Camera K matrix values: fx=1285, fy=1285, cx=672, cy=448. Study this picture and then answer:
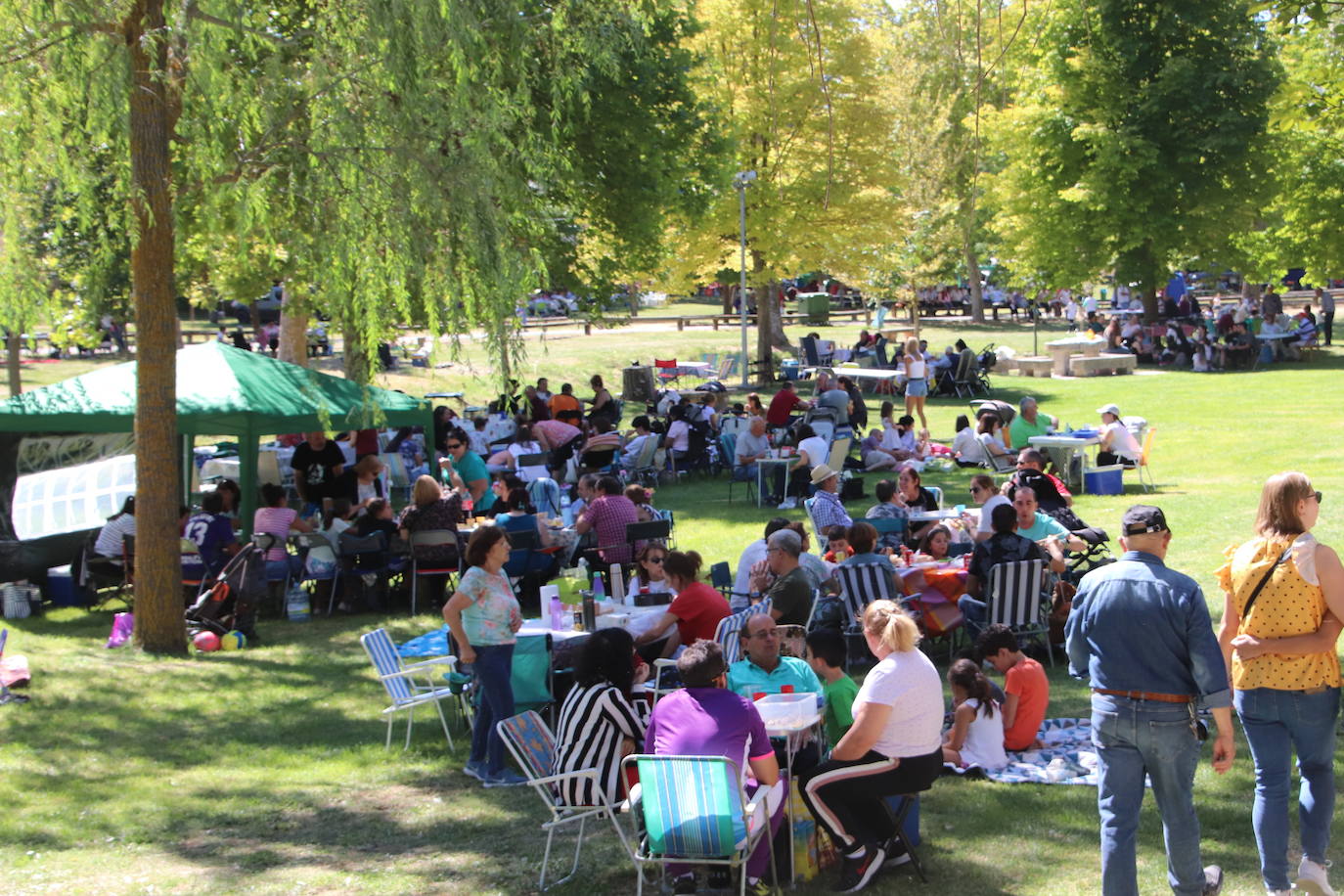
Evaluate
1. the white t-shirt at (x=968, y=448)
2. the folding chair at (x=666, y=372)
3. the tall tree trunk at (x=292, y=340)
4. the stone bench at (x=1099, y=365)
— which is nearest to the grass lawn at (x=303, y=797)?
the white t-shirt at (x=968, y=448)

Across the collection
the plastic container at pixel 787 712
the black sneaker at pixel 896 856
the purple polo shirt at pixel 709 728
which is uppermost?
the purple polo shirt at pixel 709 728

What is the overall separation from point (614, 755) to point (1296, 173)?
2355cm

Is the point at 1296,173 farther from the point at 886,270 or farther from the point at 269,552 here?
the point at 269,552

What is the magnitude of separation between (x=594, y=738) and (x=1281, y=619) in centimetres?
293

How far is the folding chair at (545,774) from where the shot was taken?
566 cm

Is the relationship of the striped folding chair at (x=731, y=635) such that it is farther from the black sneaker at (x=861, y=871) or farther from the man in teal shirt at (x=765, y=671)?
the black sneaker at (x=861, y=871)

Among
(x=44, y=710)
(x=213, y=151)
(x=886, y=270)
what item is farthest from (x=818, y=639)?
(x=886, y=270)

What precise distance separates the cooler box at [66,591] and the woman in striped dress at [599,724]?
8654mm

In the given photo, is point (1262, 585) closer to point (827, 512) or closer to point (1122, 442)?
point (827, 512)

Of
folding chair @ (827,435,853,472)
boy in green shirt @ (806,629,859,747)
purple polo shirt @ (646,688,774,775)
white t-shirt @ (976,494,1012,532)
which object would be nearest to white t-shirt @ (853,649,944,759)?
purple polo shirt @ (646,688,774,775)

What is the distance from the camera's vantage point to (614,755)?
5871 mm

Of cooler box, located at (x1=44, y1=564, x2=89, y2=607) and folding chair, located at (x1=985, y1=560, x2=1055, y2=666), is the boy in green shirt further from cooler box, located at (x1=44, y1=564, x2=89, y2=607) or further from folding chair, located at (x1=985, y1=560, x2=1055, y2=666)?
cooler box, located at (x1=44, y1=564, x2=89, y2=607)

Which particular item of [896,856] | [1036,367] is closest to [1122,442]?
[896,856]

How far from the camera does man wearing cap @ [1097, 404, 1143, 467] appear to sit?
1579cm
